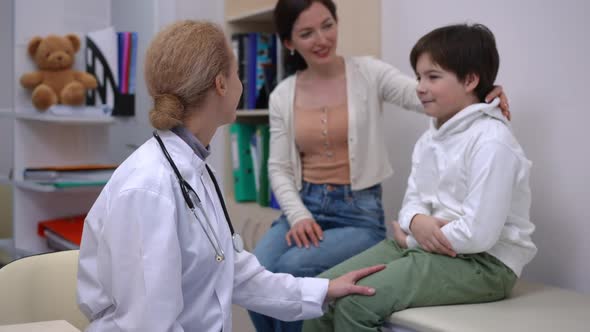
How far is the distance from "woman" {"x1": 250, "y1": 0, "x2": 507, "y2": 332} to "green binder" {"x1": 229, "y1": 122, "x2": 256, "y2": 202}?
0.48 metres

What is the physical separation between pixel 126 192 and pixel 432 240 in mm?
761

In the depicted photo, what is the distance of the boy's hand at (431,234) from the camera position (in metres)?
1.42

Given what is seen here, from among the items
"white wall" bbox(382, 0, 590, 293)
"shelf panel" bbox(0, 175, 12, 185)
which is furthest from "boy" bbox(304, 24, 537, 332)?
"shelf panel" bbox(0, 175, 12, 185)

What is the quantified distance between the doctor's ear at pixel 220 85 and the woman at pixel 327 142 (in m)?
0.70

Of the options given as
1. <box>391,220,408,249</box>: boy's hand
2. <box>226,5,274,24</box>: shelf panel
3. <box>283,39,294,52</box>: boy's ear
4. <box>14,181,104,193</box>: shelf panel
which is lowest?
<box>391,220,408,249</box>: boy's hand

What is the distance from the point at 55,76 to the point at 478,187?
175 centimetres

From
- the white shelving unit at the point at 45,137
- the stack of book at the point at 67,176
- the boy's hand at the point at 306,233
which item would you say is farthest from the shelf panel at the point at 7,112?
the boy's hand at the point at 306,233

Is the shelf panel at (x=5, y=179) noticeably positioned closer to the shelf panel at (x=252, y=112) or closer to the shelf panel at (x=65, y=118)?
the shelf panel at (x=65, y=118)

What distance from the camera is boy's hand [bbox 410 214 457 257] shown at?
1420 millimetres

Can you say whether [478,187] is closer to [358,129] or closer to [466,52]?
[466,52]

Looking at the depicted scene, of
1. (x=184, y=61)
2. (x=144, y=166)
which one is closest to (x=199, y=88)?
(x=184, y=61)

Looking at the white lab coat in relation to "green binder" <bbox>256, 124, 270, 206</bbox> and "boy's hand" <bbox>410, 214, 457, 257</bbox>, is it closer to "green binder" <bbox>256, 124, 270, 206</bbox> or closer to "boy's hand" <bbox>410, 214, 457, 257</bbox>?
"boy's hand" <bbox>410, 214, 457, 257</bbox>

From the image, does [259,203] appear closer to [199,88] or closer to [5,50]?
[5,50]

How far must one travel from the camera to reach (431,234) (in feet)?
4.74
